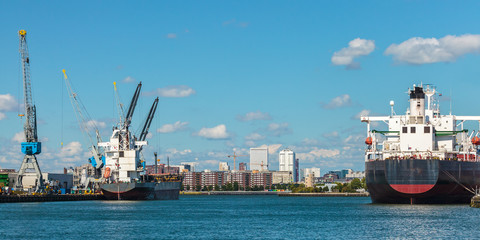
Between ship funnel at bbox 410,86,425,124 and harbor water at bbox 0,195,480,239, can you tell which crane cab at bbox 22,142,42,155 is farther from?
ship funnel at bbox 410,86,425,124

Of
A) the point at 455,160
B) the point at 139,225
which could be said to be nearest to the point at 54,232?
the point at 139,225

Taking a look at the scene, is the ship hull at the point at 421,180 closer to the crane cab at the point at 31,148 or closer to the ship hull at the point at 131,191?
the ship hull at the point at 131,191

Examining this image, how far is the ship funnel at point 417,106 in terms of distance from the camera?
315 feet

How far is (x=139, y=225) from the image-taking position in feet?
238

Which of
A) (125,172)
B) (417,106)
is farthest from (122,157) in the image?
(417,106)

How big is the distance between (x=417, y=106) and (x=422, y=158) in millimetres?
8718

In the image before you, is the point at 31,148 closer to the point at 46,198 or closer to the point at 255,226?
the point at 46,198

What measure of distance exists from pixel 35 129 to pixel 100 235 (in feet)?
267

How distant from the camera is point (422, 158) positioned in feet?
299

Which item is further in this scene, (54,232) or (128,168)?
(128,168)

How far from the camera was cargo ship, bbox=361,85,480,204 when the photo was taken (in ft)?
285

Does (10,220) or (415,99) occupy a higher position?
(415,99)

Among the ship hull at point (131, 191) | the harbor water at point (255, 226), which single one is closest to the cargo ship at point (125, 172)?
the ship hull at point (131, 191)

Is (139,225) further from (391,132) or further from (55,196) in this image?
(55,196)
